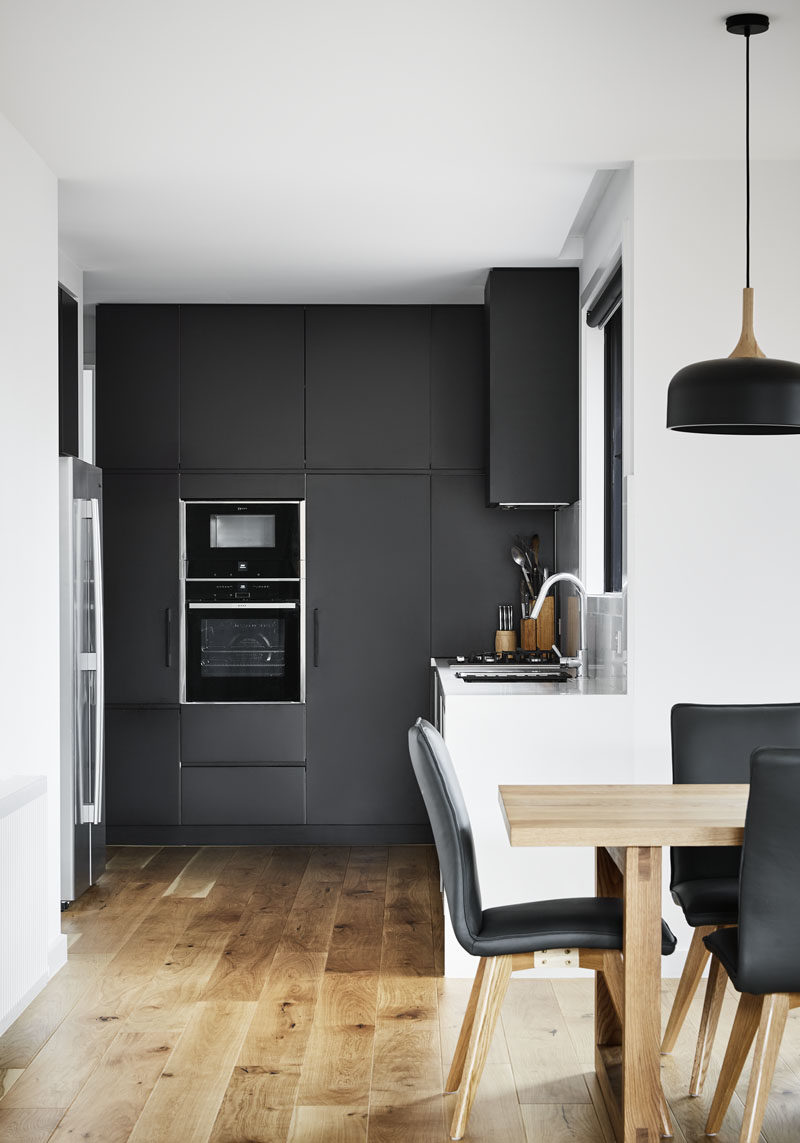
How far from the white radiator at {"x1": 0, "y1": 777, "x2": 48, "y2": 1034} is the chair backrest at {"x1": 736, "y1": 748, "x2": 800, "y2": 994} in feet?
6.57

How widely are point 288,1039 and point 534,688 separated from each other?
151 centimetres

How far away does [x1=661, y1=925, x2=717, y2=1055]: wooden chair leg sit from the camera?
9.70 ft

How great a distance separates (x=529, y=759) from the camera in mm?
3760

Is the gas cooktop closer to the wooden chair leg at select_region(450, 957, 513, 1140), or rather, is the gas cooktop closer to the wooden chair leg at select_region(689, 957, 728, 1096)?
the wooden chair leg at select_region(689, 957, 728, 1096)

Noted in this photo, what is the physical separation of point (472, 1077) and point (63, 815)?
2379 millimetres

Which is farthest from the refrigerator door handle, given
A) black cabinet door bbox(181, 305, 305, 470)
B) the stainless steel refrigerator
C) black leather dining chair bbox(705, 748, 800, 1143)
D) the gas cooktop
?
black leather dining chair bbox(705, 748, 800, 1143)

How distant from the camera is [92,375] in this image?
18.1ft

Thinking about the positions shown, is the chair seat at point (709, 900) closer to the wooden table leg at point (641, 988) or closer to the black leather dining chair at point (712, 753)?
the black leather dining chair at point (712, 753)

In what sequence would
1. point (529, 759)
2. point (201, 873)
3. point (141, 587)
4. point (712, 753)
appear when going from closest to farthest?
point (712, 753)
point (529, 759)
point (201, 873)
point (141, 587)

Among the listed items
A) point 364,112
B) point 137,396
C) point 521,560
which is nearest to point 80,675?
point 137,396

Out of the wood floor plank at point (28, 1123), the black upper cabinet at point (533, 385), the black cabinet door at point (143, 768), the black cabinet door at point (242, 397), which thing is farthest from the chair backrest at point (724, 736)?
the black cabinet door at point (143, 768)

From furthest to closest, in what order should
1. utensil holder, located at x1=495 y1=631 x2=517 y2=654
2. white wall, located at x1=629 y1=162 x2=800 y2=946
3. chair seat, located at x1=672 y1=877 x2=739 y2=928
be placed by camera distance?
utensil holder, located at x1=495 y1=631 x2=517 y2=654 < white wall, located at x1=629 y1=162 x2=800 y2=946 < chair seat, located at x1=672 y1=877 x2=739 y2=928

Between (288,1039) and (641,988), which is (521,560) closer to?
(288,1039)

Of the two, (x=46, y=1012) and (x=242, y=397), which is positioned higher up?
(x=242, y=397)
